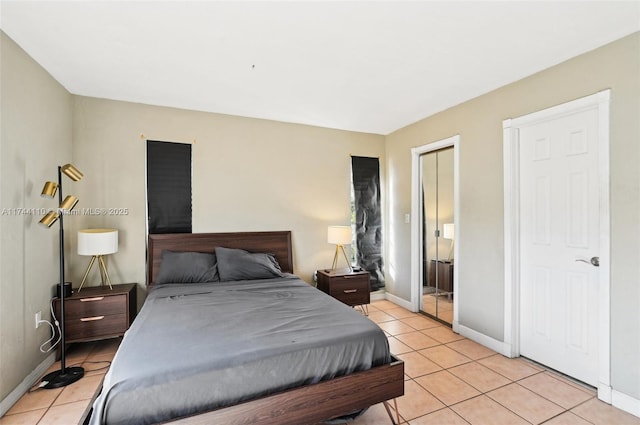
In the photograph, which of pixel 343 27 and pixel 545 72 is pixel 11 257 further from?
pixel 545 72

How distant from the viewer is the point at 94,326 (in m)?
2.91

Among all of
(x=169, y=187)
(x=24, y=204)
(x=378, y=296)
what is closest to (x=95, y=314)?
(x=24, y=204)

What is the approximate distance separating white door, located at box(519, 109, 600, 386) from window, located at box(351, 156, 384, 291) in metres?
2.11

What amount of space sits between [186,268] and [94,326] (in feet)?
3.07

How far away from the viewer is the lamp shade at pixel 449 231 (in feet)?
12.3

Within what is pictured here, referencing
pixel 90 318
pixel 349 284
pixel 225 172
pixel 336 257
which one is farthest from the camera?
pixel 336 257

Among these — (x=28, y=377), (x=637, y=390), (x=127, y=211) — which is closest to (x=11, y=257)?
(x=28, y=377)

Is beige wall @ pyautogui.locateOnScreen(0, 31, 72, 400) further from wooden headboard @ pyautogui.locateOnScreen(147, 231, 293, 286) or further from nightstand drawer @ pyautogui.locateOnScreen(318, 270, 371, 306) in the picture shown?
nightstand drawer @ pyautogui.locateOnScreen(318, 270, 371, 306)

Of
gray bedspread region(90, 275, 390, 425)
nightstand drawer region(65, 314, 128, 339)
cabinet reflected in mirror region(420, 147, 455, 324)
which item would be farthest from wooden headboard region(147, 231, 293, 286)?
cabinet reflected in mirror region(420, 147, 455, 324)

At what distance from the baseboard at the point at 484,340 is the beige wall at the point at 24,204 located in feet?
13.3

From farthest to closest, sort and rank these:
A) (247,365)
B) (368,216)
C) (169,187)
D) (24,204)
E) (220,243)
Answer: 1. (368,216)
2. (220,243)
3. (169,187)
4. (24,204)
5. (247,365)

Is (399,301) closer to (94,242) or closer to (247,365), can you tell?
(247,365)

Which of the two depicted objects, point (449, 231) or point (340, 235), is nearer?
point (449, 231)

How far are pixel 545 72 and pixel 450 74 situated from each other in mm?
790
